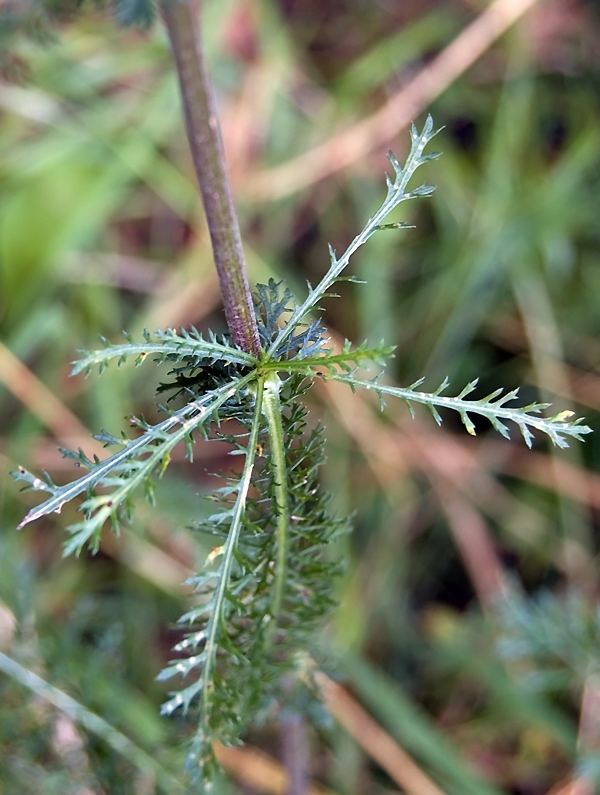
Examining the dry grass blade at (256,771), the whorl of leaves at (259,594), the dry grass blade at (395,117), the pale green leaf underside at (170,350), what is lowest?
the dry grass blade at (256,771)

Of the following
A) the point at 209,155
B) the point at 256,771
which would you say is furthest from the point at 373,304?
the point at 209,155

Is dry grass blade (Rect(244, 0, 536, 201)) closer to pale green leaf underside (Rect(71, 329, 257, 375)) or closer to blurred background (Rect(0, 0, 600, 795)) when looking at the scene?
blurred background (Rect(0, 0, 600, 795))

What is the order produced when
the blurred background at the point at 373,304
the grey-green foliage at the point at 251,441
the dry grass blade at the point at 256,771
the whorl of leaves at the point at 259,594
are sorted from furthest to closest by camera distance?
the blurred background at the point at 373,304, the dry grass blade at the point at 256,771, the whorl of leaves at the point at 259,594, the grey-green foliage at the point at 251,441

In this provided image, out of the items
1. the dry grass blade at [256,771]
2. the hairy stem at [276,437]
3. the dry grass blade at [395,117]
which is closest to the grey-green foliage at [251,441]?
the hairy stem at [276,437]

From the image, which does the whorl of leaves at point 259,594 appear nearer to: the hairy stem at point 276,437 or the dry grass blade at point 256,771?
the hairy stem at point 276,437

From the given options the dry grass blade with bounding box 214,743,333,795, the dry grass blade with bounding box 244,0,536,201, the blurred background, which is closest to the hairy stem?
the blurred background


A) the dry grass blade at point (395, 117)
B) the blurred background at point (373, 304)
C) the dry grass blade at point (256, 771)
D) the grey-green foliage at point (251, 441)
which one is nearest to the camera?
the grey-green foliage at point (251, 441)
